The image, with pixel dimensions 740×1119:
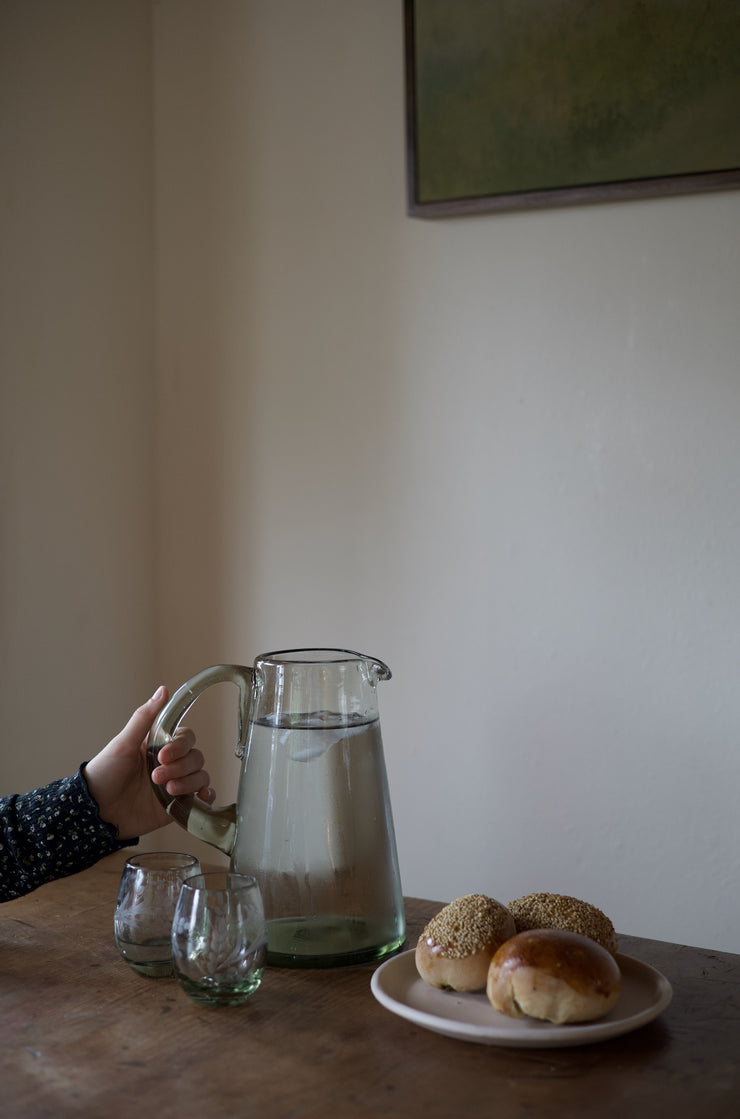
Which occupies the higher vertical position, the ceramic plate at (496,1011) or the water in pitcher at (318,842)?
the water in pitcher at (318,842)

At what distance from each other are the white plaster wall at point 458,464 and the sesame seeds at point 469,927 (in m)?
0.95

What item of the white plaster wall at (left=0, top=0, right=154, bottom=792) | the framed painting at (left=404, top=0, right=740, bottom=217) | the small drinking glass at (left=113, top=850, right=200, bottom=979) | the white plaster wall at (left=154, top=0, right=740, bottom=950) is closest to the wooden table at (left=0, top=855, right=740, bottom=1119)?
the small drinking glass at (left=113, top=850, right=200, bottom=979)

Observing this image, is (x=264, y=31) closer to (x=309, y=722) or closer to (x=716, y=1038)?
(x=309, y=722)

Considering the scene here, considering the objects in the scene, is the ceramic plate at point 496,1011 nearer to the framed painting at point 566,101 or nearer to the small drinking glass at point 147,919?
the small drinking glass at point 147,919

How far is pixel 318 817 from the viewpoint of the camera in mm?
795

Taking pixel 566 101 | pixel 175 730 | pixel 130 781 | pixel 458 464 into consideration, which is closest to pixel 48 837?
pixel 130 781

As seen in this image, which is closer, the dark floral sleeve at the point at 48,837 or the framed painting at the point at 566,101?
the dark floral sleeve at the point at 48,837

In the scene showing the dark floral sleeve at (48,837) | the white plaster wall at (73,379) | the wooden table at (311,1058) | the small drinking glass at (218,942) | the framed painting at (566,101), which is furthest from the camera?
the white plaster wall at (73,379)

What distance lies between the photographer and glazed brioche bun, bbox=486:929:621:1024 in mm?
665

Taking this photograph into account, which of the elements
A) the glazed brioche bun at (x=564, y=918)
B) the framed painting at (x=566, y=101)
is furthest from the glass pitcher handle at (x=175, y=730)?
the framed painting at (x=566, y=101)

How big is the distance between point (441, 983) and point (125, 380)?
1457 mm

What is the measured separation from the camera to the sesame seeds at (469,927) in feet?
2.39

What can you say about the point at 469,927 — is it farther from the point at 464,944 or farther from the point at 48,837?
the point at 48,837

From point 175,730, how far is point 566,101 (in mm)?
1235
